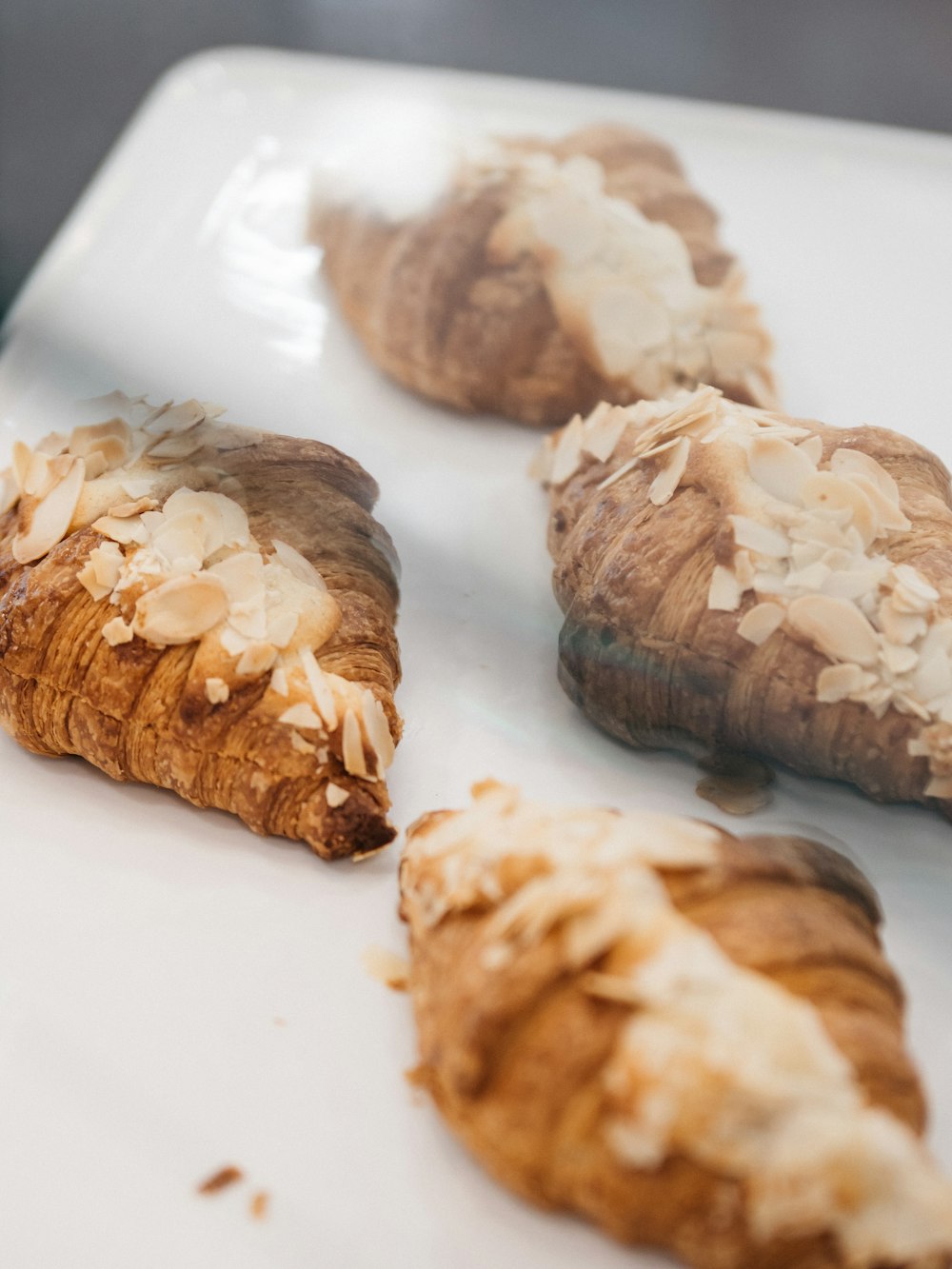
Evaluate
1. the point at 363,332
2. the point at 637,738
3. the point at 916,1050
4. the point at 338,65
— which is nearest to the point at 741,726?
the point at 637,738

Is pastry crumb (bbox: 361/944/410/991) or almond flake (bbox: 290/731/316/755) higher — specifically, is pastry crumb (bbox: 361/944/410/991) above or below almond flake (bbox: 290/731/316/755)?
below

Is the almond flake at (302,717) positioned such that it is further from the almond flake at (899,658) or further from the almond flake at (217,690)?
the almond flake at (899,658)

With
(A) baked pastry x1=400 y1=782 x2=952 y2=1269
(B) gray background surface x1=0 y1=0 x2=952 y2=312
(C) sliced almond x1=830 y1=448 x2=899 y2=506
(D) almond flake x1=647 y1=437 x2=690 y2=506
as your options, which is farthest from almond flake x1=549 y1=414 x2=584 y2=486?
(B) gray background surface x1=0 y1=0 x2=952 y2=312

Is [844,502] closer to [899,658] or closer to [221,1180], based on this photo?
[899,658]

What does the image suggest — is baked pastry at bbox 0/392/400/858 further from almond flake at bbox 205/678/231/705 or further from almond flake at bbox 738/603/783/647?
almond flake at bbox 738/603/783/647

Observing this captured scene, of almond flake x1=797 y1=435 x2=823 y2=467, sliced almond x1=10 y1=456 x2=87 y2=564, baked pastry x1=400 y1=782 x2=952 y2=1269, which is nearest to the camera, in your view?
baked pastry x1=400 y1=782 x2=952 y2=1269

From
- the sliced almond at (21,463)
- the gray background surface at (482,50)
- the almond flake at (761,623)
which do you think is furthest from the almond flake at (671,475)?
the gray background surface at (482,50)
